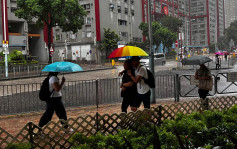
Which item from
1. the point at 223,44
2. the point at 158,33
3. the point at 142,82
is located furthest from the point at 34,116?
the point at 223,44

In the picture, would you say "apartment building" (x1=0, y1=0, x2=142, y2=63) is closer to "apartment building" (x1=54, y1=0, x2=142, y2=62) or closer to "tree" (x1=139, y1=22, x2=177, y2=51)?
"apartment building" (x1=54, y1=0, x2=142, y2=62)

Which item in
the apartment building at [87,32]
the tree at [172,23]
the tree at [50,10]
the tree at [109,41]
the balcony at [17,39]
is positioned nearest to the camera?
the tree at [50,10]

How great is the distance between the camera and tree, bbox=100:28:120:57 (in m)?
50.8

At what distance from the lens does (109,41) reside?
50.6 meters

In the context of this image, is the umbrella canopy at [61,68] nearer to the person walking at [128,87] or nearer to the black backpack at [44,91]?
the black backpack at [44,91]

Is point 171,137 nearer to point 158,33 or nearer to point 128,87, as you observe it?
point 128,87

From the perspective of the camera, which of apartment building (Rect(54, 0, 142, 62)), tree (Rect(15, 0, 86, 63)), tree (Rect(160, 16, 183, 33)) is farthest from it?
tree (Rect(160, 16, 183, 33))

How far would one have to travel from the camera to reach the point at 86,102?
34.4 ft

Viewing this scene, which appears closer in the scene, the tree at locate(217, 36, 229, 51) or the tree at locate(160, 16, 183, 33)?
the tree at locate(160, 16, 183, 33)

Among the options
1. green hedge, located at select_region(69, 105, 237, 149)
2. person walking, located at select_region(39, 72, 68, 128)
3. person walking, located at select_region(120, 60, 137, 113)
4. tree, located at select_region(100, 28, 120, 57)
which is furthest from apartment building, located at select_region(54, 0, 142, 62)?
green hedge, located at select_region(69, 105, 237, 149)

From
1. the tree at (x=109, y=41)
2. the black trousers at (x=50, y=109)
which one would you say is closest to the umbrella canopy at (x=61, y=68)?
the black trousers at (x=50, y=109)

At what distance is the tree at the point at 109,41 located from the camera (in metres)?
50.8

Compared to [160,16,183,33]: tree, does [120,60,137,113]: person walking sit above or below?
below

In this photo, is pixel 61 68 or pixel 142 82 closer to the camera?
pixel 61 68
